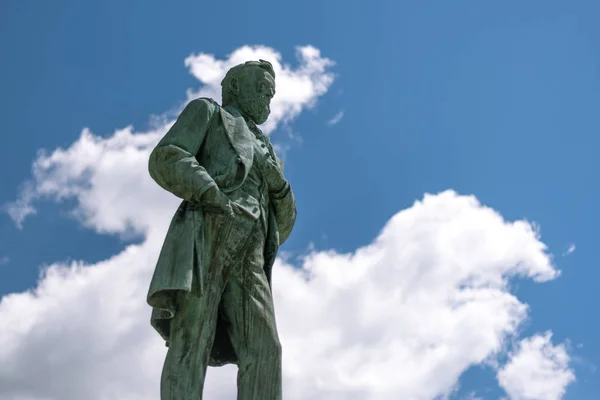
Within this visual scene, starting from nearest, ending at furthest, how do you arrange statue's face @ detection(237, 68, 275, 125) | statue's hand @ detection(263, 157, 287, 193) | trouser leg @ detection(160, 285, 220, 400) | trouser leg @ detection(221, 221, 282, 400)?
trouser leg @ detection(160, 285, 220, 400) < trouser leg @ detection(221, 221, 282, 400) < statue's hand @ detection(263, 157, 287, 193) < statue's face @ detection(237, 68, 275, 125)

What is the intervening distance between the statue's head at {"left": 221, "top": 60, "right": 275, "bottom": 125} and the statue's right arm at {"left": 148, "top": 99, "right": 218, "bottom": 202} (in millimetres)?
523

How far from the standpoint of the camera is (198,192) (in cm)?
956

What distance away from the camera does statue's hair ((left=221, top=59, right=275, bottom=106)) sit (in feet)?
35.4

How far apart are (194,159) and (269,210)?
1162 millimetres

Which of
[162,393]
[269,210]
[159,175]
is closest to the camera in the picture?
[162,393]

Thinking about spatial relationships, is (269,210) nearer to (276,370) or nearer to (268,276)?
(268,276)

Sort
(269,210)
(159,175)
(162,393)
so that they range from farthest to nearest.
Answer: (269,210)
(159,175)
(162,393)

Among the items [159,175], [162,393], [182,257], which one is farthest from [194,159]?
[162,393]

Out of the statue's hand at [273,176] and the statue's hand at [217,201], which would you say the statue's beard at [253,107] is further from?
the statue's hand at [217,201]

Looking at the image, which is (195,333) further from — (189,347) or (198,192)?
(198,192)

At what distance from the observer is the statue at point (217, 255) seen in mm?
9414

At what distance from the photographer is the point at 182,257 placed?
946 centimetres

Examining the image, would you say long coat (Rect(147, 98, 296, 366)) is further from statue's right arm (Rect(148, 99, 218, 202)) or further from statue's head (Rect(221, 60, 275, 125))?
statue's head (Rect(221, 60, 275, 125))

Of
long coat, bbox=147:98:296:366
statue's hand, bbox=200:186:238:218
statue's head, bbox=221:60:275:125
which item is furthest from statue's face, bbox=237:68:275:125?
statue's hand, bbox=200:186:238:218
